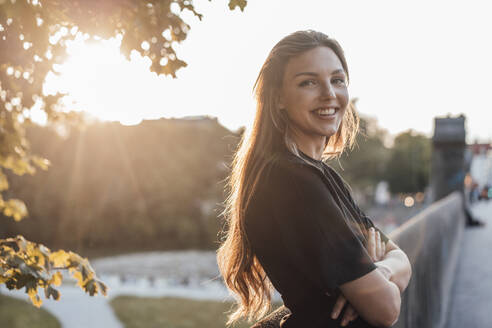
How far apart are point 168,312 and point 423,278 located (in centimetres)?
2039

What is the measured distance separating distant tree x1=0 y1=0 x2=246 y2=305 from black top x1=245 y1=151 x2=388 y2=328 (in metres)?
0.57

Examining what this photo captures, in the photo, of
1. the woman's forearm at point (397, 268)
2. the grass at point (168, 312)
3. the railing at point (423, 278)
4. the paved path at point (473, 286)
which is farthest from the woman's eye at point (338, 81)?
the grass at point (168, 312)

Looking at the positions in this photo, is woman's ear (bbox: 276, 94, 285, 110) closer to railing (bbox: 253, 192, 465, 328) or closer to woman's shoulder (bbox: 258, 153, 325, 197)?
woman's shoulder (bbox: 258, 153, 325, 197)

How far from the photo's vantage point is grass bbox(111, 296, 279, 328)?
22141 mm

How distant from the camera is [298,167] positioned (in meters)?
1.58

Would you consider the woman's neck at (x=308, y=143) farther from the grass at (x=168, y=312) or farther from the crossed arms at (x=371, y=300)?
the grass at (x=168, y=312)

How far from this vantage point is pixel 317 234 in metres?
1.50

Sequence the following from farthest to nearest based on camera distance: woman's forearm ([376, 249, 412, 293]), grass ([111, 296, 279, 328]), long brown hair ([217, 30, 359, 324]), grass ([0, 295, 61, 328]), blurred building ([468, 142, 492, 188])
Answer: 1. blurred building ([468, 142, 492, 188])
2. grass ([111, 296, 279, 328])
3. grass ([0, 295, 61, 328])
4. woman's forearm ([376, 249, 412, 293])
5. long brown hair ([217, 30, 359, 324])

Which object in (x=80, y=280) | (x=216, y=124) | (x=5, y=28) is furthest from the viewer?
(x=216, y=124)

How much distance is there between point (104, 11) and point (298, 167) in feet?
2.44

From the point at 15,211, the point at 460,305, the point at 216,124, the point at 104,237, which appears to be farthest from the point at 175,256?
the point at 15,211

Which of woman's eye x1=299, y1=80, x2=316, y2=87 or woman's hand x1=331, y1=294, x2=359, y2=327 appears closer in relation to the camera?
woman's hand x1=331, y1=294, x2=359, y2=327

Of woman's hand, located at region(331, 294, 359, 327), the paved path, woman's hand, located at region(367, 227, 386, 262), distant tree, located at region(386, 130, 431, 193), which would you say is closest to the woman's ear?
woman's hand, located at region(367, 227, 386, 262)

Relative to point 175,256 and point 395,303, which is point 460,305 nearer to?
point 395,303
